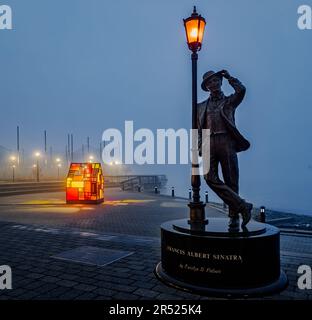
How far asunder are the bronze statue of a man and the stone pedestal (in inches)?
20.8

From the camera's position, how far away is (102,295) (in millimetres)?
4453

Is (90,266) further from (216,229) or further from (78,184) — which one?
(78,184)

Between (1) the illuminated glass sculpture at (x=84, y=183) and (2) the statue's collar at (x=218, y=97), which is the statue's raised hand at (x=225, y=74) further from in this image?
(1) the illuminated glass sculpture at (x=84, y=183)

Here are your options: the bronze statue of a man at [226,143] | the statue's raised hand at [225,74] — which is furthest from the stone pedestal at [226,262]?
the statue's raised hand at [225,74]

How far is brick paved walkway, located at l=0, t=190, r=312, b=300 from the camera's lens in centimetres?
457

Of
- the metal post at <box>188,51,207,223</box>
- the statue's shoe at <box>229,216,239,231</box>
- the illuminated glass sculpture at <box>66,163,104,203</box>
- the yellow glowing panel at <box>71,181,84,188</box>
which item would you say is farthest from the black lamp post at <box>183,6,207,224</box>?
the yellow glowing panel at <box>71,181,84,188</box>

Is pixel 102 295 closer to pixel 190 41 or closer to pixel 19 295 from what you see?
pixel 19 295

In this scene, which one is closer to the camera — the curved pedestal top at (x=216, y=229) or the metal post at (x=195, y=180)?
the curved pedestal top at (x=216, y=229)

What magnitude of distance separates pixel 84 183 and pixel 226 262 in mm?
13889

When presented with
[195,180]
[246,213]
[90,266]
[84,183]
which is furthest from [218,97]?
[84,183]

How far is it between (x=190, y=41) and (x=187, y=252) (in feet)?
13.1

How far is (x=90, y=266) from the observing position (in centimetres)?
589

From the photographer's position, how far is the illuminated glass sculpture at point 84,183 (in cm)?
1727

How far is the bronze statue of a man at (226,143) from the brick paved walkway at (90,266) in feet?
5.09
